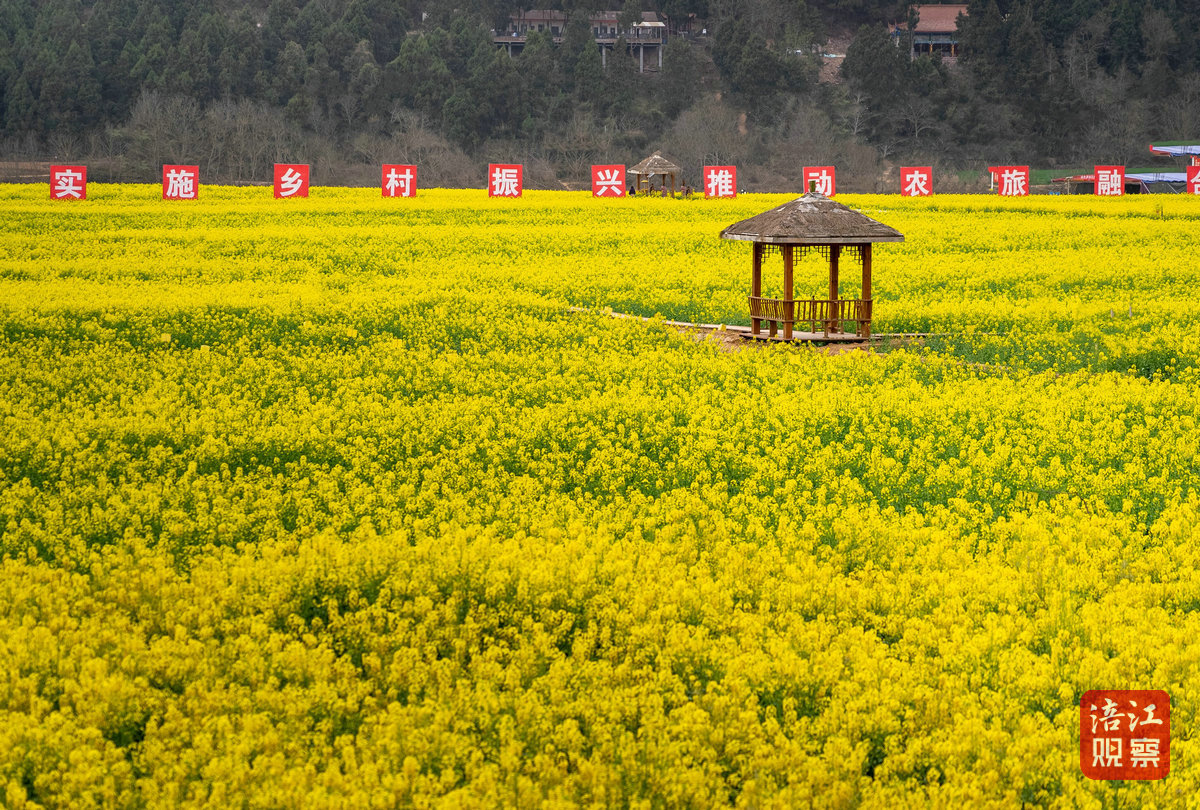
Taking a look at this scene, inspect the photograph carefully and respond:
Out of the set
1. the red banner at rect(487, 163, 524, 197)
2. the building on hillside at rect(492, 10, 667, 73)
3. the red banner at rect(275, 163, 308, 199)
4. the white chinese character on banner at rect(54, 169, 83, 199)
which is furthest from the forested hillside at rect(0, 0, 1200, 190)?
the white chinese character on banner at rect(54, 169, 83, 199)

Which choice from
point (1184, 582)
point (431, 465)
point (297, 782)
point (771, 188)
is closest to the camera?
point (297, 782)

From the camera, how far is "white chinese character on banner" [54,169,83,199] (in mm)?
41656

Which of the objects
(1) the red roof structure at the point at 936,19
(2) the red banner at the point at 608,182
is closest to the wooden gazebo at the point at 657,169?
(2) the red banner at the point at 608,182

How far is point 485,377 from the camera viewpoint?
15.0 meters

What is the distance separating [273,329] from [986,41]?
6639cm

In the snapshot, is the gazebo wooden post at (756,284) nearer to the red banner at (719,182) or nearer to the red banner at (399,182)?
the red banner at (719,182)

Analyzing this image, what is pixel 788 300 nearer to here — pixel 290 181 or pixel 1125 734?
pixel 1125 734

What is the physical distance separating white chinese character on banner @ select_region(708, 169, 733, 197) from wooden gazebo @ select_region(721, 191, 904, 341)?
2854 centimetres

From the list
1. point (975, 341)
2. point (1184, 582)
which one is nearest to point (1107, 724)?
point (1184, 582)

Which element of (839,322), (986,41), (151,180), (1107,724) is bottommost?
(1107,724)

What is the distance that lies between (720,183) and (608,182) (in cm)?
401

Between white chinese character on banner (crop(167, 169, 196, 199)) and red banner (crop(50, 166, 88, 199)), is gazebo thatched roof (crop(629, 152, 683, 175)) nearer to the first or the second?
white chinese character on banner (crop(167, 169, 196, 199))

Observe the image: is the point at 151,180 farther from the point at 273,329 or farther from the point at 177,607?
the point at 177,607

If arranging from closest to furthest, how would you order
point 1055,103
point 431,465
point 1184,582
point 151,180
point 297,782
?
point 297,782, point 1184,582, point 431,465, point 151,180, point 1055,103
